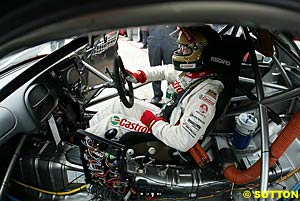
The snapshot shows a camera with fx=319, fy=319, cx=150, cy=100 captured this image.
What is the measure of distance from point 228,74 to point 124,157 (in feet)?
2.17

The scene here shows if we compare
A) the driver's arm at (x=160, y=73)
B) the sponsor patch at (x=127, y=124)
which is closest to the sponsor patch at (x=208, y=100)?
the sponsor patch at (x=127, y=124)

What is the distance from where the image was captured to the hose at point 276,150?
4.40 feet

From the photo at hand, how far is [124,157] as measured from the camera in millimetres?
1613

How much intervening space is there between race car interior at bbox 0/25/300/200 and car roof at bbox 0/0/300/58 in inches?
42.2

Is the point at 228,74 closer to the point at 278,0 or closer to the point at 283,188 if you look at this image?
the point at 283,188

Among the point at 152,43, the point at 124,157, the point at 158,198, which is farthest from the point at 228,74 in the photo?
the point at 152,43

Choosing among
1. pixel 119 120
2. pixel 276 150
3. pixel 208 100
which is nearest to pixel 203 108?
pixel 208 100

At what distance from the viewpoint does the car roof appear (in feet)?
1.37

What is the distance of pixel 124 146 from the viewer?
5.31ft

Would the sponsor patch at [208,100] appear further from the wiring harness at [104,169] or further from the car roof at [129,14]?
the car roof at [129,14]

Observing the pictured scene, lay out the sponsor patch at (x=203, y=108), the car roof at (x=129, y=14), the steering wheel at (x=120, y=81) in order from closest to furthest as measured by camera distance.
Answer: the car roof at (x=129, y=14) < the sponsor patch at (x=203, y=108) < the steering wheel at (x=120, y=81)

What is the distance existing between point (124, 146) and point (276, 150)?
719 mm

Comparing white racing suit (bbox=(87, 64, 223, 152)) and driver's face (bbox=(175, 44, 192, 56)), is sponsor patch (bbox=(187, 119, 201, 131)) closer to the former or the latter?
white racing suit (bbox=(87, 64, 223, 152))

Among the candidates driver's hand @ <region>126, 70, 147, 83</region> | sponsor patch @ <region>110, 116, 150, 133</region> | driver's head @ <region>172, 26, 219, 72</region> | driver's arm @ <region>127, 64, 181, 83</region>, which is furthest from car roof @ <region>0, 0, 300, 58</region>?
driver's arm @ <region>127, 64, 181, 83</region>
